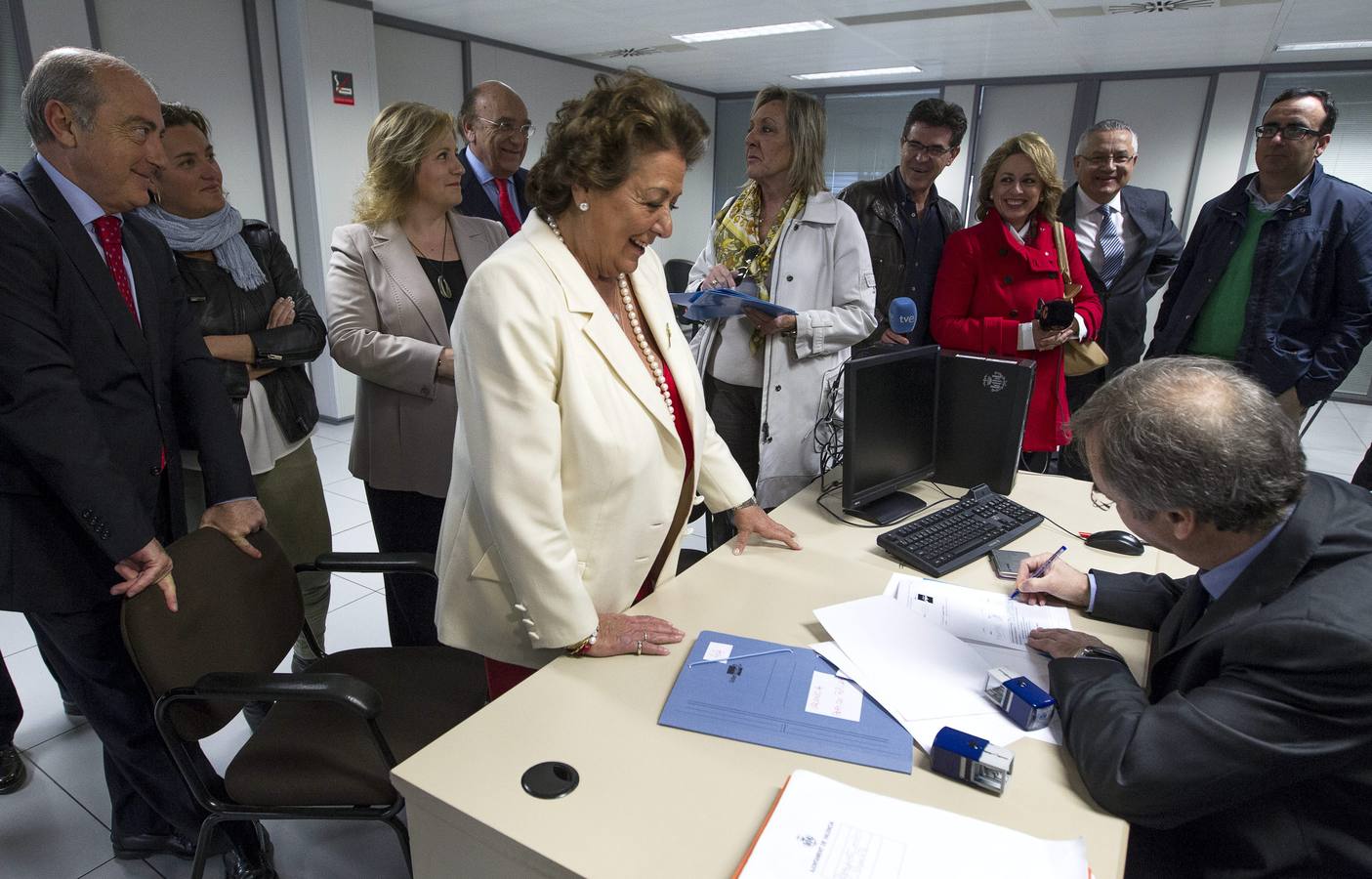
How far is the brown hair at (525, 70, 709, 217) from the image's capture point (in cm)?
121

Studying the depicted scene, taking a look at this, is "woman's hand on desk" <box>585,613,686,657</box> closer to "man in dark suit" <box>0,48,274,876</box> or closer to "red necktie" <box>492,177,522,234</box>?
"man in dark suit" <box>0,48,274,876</box>

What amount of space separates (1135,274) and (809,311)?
171 centimetres

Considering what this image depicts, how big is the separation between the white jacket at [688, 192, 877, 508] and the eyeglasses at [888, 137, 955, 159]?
0.75 metres

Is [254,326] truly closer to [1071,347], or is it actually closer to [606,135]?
[606,135]

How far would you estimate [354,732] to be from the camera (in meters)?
1.49

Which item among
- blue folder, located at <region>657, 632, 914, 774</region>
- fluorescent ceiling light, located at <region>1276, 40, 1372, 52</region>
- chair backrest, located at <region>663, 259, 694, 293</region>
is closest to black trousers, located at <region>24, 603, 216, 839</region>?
blue folder, located at <region>657, 632, 914, 774</region>

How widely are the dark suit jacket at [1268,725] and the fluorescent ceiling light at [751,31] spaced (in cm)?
518

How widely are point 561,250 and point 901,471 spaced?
1.15m

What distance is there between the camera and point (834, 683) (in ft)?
3.87

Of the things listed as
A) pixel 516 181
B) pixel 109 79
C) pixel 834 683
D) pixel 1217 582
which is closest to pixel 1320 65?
pixel 516 181

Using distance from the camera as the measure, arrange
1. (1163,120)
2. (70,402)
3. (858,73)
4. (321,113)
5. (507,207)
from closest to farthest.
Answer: (70,402) < (507,207) < (321,113) < (1163,120) < (858,73)

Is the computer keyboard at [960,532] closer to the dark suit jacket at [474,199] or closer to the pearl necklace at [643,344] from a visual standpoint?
the pearl necklace at [643,344]

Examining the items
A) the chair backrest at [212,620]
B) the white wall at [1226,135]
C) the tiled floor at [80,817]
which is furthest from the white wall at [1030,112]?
the chair backrest at [212,620]

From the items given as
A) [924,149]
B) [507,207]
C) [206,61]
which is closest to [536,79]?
[206,61]
